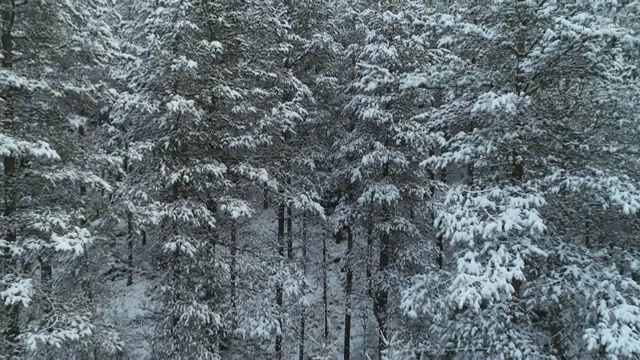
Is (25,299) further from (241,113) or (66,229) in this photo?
(241,113)

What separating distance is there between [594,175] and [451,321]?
12.7 feet

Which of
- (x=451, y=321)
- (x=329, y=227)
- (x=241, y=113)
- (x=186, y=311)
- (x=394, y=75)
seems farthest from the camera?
(x=329, y=227)

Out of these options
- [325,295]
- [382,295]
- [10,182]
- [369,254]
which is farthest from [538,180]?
[325,295]

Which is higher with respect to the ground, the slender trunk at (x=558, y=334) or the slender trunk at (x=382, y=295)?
the slender trunk at (x=382, y=295)

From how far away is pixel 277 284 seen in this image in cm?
1366

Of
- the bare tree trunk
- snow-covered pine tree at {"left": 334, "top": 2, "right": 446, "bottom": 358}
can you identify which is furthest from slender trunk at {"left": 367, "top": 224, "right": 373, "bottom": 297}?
the bare tree trunk

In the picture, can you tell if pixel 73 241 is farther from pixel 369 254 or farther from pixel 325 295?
pixel 325 295

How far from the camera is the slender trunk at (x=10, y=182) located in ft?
27.1

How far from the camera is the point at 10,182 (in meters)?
8.62

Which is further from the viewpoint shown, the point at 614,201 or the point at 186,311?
the point at 186,311

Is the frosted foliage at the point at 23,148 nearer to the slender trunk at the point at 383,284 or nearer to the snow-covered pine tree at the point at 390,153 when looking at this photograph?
the snow-covered pine tree at the point at 390,153

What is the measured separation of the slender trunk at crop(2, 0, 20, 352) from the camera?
8250mm

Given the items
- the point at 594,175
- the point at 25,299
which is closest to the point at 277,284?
the point at 25,299

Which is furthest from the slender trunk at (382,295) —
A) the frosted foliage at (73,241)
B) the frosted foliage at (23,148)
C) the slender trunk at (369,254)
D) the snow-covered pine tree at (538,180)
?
the frosted foliage at (23,148)
